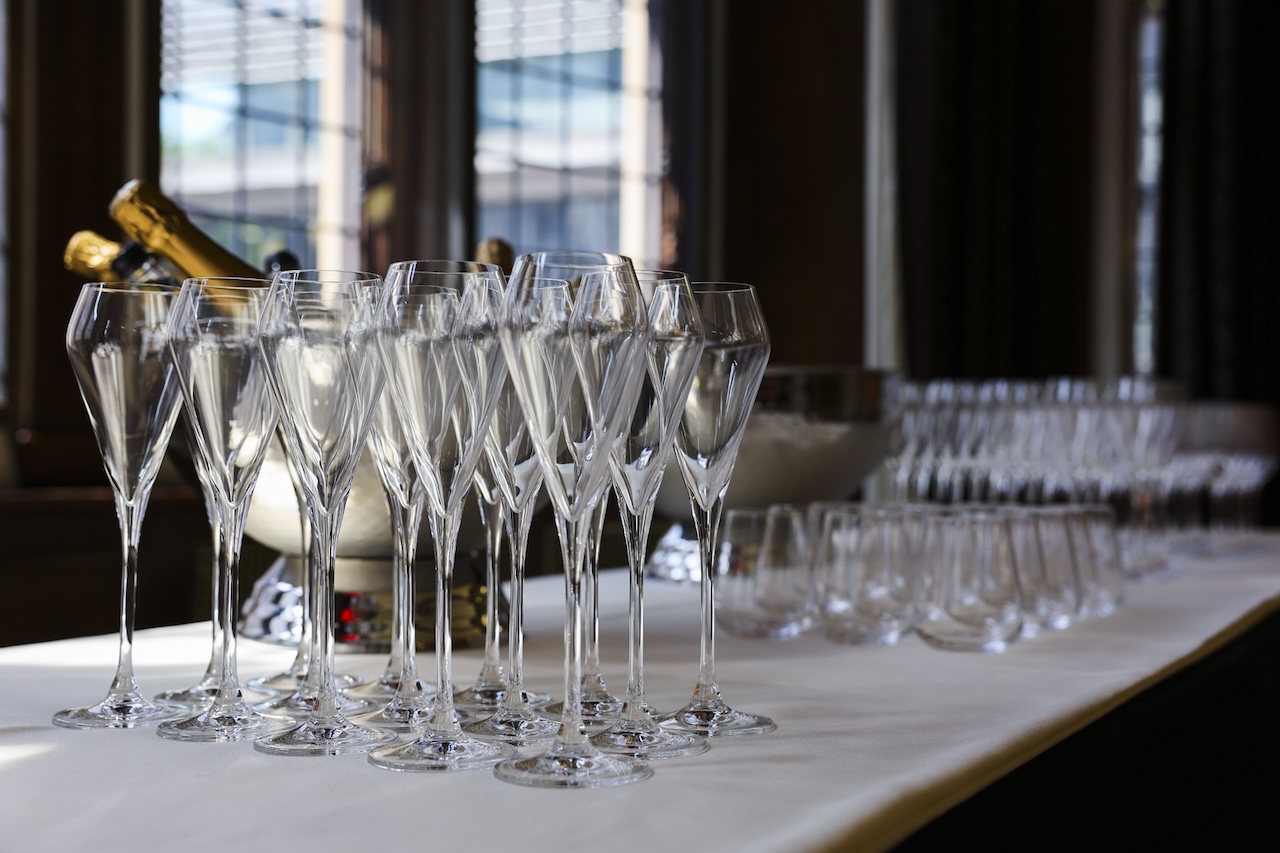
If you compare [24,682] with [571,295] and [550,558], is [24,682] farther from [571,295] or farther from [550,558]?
[550,558]

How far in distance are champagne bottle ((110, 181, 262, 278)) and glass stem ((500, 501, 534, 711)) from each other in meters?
0.44

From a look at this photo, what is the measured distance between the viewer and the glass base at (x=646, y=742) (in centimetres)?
73

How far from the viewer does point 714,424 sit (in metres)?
0.81

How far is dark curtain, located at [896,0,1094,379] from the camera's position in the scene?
4.77 metres

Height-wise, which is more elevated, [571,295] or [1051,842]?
[571,295]

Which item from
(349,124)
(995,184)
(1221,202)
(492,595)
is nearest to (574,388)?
(492,595)

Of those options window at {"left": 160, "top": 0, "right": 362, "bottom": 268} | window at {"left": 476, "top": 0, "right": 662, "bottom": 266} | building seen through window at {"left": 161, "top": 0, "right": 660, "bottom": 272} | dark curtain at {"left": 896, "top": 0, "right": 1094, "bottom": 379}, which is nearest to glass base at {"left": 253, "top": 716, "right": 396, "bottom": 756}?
window at {"left": 160, "top": 0, "right": 362, "bottom": 268}

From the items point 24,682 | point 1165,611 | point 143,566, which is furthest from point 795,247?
point 24,682

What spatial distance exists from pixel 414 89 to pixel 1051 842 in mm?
3173

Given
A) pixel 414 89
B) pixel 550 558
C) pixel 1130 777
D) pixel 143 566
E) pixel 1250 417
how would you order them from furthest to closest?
1. pixel 414 89
2. pixel 143 566
3. pixel 1250 417
4. pixel 550 558
5. pixel 1130 777

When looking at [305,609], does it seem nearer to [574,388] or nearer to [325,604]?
[325,604]

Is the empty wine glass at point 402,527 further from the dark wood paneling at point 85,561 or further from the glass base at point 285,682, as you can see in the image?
the dark wood paneling at point 85,561

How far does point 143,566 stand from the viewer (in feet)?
7.89

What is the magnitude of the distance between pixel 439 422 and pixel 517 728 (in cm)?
19
